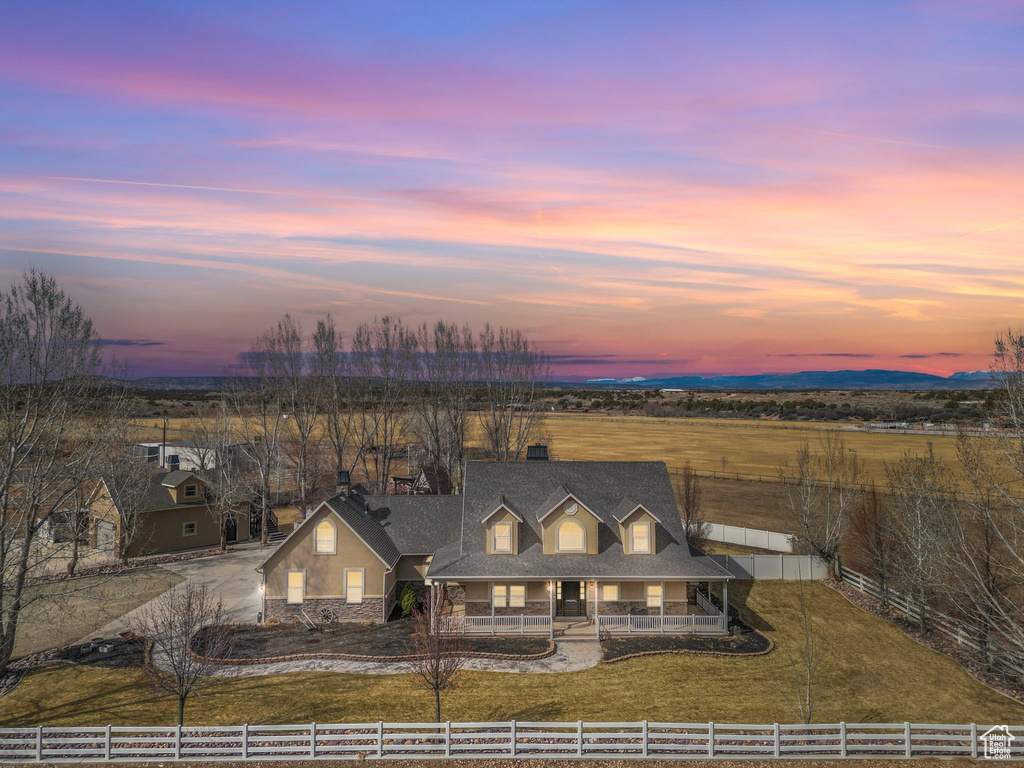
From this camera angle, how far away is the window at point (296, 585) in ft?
101

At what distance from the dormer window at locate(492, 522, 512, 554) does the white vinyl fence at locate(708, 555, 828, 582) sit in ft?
48.3

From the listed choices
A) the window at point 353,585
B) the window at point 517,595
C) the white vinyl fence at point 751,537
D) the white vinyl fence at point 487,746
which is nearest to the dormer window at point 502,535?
the window at point 517,595

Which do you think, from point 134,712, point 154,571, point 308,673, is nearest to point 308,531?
point 308,673

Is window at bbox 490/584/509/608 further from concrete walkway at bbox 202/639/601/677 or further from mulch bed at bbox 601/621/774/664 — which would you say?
mulch bed at bbox 601/621/774/664

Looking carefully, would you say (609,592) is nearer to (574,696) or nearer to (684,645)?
(684,645)

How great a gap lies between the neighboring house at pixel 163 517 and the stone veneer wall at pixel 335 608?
18944 millimetres

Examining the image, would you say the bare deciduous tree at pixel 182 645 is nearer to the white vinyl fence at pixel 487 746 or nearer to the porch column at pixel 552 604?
the white vinyl fence at pixel 487 746

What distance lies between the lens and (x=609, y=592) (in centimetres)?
3016

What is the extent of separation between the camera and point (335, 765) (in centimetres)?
1731

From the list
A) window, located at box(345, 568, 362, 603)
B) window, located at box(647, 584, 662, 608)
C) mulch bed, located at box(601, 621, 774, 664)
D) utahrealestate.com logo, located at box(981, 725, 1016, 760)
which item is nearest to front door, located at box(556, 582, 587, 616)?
mulch bed, located at box(601, 621, 774, 664)

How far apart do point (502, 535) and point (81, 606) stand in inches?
948

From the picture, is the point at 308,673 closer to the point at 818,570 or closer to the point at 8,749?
the point at 8,749

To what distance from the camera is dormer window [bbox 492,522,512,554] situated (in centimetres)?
3055

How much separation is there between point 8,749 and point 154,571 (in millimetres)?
24121
